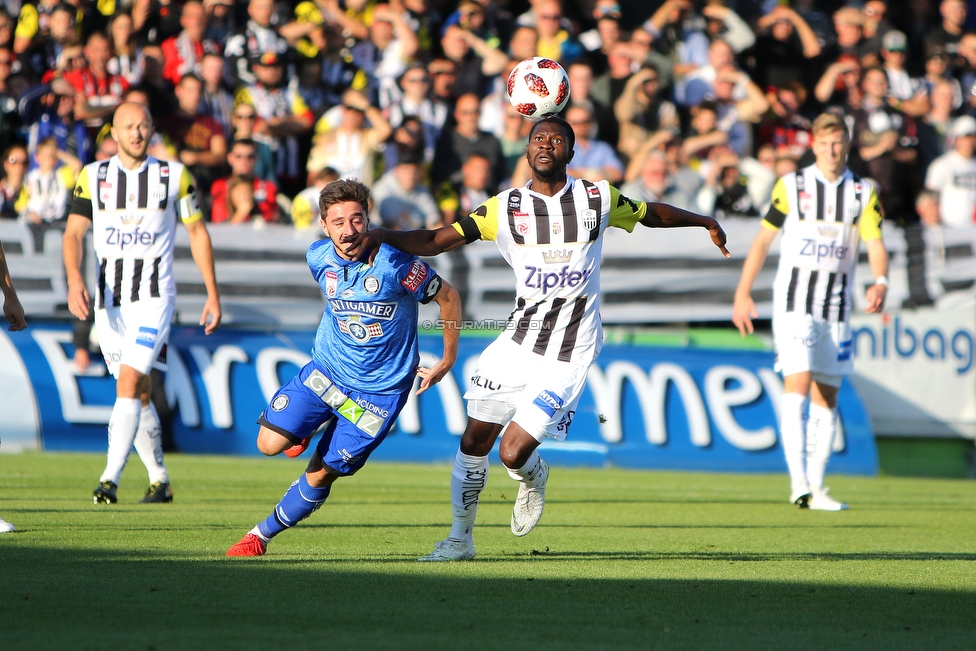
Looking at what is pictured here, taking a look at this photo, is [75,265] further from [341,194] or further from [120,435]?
[341,194]

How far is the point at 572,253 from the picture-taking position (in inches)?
250

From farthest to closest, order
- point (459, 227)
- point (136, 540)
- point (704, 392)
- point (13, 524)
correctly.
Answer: point (704, 392) → point (13, 524) → point (136, 540) → point (459, 227)

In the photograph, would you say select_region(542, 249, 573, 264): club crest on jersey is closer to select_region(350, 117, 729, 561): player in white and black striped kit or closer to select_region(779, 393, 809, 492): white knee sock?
select_region(350, 117, 729, 561): player in white and black striped kit

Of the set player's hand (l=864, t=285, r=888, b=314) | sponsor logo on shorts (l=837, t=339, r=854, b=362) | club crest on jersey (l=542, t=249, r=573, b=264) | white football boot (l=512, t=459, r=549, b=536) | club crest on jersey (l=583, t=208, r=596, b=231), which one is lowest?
white football boot (l=512, t=459, r=549, b=536)

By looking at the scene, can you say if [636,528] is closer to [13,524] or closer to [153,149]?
[13,524]

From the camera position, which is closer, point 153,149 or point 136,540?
point 136,540

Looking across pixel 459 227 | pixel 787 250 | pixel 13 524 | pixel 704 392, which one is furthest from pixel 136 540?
pixel 704 392

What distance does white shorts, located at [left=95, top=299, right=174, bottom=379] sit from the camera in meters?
8.56

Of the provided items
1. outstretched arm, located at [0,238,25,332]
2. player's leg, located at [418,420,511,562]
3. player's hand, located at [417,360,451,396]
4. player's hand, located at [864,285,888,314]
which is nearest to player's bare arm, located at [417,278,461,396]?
player's hand, located at [417,360,451,396]

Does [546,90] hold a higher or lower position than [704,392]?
higher

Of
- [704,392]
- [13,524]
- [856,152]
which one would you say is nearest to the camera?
[13,524]

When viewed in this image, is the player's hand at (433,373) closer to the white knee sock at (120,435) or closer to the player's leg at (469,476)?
the player's leg at (469,476)

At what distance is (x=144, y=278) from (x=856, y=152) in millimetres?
9756

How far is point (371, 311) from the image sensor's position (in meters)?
6.28
